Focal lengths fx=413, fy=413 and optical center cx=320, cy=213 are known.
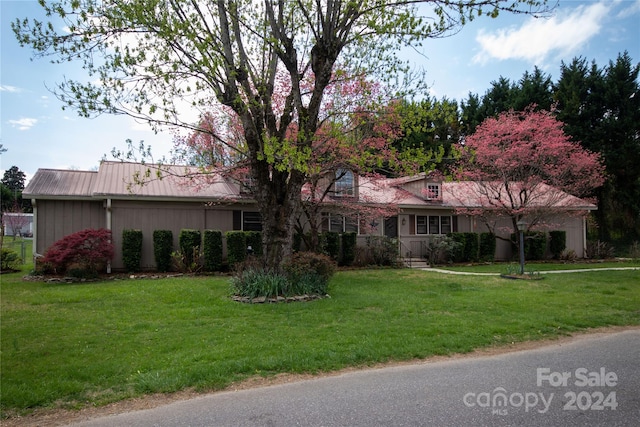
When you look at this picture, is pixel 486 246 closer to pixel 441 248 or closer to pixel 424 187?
pixel 441 248

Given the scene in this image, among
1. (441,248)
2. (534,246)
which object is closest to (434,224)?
(441,248)

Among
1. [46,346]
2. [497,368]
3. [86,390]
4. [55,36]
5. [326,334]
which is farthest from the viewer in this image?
[55,36]

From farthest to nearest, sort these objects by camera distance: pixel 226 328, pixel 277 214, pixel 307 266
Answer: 1. pixel 277 214
2. pixel 307 266
3. pixel 226 328

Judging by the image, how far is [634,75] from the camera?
2884 centimetres

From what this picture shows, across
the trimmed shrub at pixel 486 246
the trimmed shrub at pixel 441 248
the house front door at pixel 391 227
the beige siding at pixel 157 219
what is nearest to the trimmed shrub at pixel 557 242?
the trimmed shrub at pixel 486 246

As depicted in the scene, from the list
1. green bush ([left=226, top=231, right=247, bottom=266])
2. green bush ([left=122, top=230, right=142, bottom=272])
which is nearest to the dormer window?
green bush ([left=226, top=231, right=247, bottom=266])

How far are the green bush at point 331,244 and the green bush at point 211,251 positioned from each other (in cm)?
419

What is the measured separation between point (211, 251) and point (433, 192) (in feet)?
35.9

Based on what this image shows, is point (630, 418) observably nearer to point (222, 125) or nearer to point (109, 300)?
point (109, 300)

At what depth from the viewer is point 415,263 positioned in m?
18.0

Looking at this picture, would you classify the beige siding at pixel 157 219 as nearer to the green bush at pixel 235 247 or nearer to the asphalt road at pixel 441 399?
the green bush at pixel 235 247

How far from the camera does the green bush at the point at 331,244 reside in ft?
53.1

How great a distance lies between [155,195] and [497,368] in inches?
504

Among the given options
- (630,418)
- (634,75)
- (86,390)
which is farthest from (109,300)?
(634,75)
